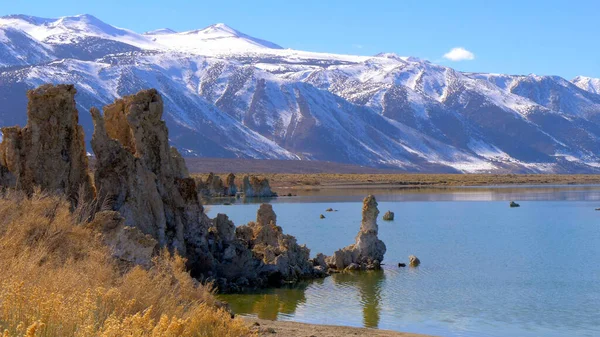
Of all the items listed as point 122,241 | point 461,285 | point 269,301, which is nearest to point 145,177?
point 269,301

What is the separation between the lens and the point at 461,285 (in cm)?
2428

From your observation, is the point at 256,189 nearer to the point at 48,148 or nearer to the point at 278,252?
the point at 278,252

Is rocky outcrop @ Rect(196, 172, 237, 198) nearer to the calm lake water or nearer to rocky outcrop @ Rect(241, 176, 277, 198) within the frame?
rocky outcrop @ Rect(241, 176, 277, 198)

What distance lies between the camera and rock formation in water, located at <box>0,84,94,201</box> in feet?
70.3

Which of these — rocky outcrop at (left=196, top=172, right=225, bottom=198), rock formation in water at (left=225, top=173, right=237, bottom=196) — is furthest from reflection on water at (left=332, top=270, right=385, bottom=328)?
rock formation in water at (left=225, top=173, right=237, bottom=196)

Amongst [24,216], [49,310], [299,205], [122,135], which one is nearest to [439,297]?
[122,135]

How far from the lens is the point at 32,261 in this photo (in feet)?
33.4

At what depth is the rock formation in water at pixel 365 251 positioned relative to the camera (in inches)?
1084

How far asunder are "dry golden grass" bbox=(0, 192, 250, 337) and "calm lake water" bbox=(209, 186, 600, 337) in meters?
6.73

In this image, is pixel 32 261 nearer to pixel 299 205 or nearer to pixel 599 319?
pixel 599 319

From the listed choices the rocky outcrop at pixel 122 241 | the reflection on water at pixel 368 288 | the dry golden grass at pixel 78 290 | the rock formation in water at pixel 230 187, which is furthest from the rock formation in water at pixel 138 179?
the rock formation in water at pixel 230 187

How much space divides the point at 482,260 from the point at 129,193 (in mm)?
14031

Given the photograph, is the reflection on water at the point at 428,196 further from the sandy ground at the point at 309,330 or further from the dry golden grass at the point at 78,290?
the dry golden grass at the point at 78,290

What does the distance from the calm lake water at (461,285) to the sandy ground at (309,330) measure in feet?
4.09
